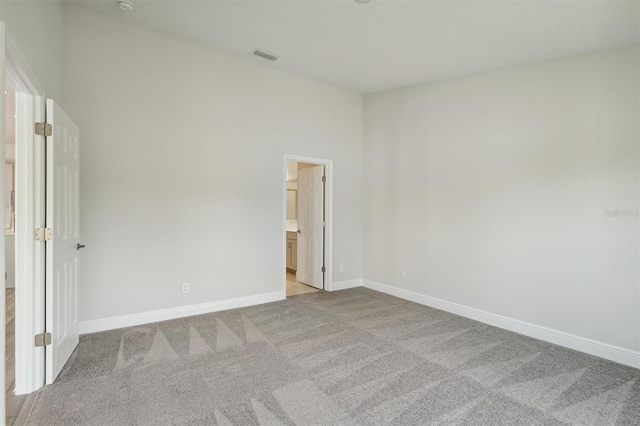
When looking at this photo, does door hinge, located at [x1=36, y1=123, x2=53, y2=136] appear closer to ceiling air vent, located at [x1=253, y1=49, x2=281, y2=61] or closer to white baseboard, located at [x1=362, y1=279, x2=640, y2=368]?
ceiling air vent, located at [x1=253, y1=49, x2=281, y2=61]

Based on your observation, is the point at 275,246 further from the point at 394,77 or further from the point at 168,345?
the point at 394,77

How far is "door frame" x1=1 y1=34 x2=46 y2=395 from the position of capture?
228cm

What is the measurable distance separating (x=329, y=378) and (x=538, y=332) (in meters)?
2.46

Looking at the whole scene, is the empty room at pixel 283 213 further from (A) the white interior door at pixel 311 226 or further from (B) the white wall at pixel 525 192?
(A) the white interior door at pixel 311 226

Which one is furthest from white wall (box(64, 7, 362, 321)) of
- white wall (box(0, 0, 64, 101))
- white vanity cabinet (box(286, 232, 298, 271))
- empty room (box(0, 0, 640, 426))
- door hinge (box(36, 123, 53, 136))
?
white vanity cabinet (box(286, 232, 298, 271))

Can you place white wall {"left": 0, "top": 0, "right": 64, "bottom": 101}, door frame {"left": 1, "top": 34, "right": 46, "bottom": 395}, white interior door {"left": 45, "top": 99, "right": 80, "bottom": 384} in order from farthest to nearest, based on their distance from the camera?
white interior door {"left": 45, "top": 99, "right": 80, "bottom": 384} < door frame {"left": 1, "top": 34, "right": 46, "bottom": 395} < white wall {"left": 0, "top": 0, "right": 64, "bottom": 101}

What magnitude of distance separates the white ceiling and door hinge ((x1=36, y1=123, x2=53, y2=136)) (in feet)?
4.98

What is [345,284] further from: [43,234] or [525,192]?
[43,234]

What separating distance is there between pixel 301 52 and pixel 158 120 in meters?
1.86

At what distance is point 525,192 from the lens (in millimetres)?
3637

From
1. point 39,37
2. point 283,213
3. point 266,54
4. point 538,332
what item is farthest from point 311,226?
point 39,37

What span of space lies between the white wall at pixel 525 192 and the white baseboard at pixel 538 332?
0.06 meters

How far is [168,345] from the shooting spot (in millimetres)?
3156

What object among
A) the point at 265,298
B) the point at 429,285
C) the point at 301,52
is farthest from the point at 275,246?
the point at 301,52
